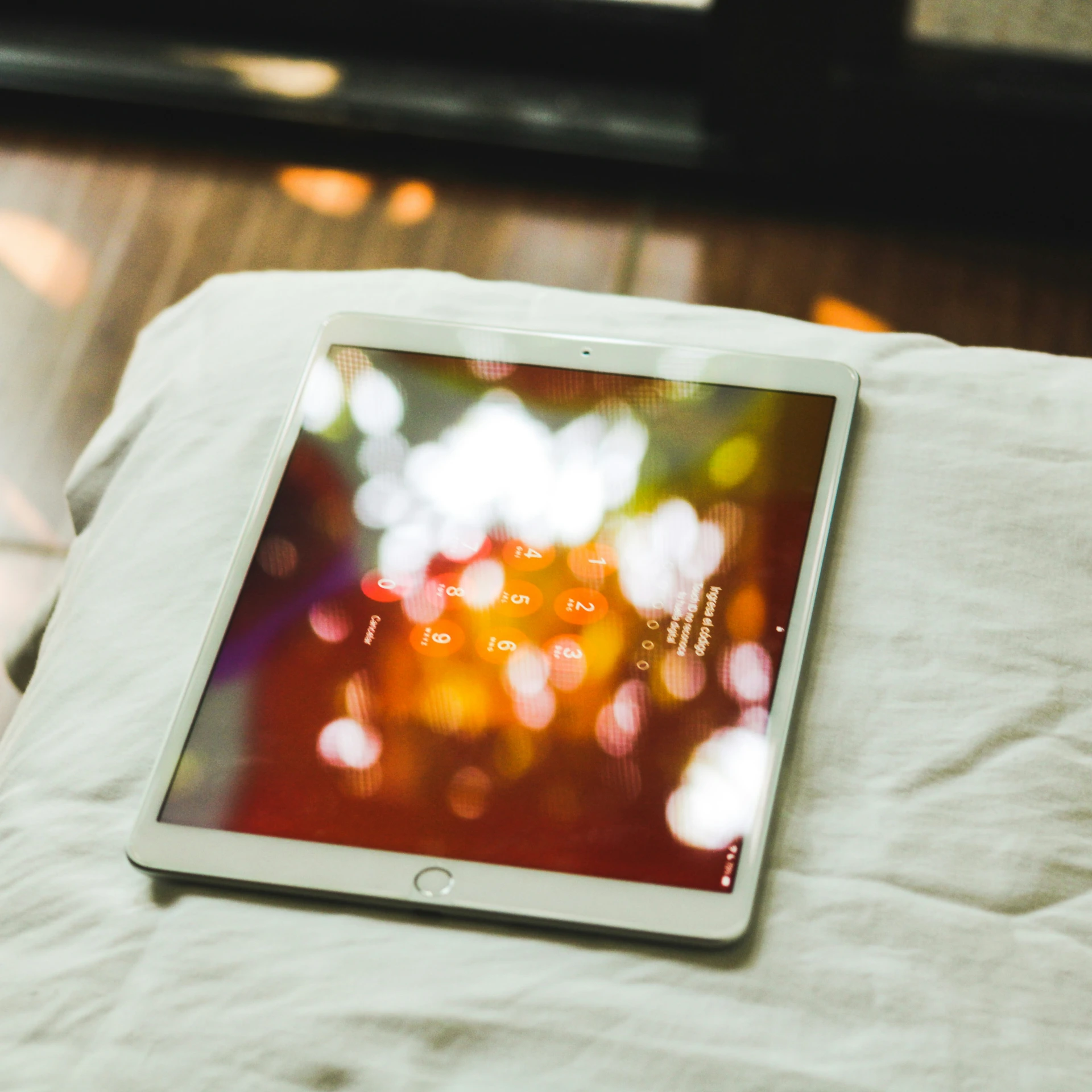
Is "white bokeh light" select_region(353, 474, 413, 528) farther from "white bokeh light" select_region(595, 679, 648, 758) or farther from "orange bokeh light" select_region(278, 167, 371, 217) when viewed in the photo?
"orange bokeh light" select_region(278, 167, 371, 217)

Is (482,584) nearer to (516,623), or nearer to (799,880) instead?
(516,623)

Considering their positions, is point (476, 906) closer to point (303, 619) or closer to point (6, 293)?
point (303, 619)

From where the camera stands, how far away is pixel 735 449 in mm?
592

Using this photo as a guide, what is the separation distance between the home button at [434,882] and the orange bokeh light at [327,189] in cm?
113

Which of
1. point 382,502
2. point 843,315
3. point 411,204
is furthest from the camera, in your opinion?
point 411,204

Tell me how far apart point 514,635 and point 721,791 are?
13cm

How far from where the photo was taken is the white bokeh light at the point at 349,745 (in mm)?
516

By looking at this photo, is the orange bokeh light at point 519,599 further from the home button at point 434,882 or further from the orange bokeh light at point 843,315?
the orange bokeh light at point 843,315

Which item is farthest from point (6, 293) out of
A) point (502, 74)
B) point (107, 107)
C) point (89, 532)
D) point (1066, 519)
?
point (1066, 519)

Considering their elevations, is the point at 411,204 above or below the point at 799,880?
above

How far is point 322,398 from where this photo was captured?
64 centimetres

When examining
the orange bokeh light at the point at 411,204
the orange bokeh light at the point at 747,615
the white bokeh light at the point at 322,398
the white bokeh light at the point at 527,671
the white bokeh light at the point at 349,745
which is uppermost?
the orange bokeh light at the point at 411,204

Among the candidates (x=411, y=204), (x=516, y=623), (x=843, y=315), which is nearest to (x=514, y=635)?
(x=516, y=623)

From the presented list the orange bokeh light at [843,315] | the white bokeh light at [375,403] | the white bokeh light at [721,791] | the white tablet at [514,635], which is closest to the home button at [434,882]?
the white tablet at [514,635]
